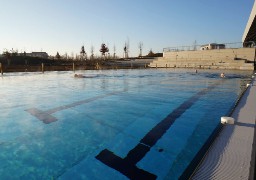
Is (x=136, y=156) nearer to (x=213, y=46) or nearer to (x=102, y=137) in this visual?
(x=102, y=137)

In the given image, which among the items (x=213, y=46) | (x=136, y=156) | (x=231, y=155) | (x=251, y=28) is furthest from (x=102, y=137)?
(x=213, y=46)

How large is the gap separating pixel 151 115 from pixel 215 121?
5.91 ft

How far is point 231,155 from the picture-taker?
2.76 m

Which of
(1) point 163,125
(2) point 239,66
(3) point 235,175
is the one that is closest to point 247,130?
(3) point 235,175

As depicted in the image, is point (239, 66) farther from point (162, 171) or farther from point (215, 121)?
point (162, 171)

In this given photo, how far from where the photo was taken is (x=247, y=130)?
3684 millimetres

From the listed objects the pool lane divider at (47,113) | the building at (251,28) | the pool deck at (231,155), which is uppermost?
the building at (251,28)

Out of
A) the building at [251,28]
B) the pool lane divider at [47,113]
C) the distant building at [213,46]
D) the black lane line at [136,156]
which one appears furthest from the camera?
the distant building at [213,46]

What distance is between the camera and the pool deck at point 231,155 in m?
2.31

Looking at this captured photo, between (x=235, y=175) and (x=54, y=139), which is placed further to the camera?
(x=54, y=139)

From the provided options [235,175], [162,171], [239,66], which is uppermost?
[239,66]

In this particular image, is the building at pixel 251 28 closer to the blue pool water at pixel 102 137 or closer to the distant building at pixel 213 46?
the distant building at pixel 213 46

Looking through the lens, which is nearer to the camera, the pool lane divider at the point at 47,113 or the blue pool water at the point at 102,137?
the blue pool water at the point at 102,137

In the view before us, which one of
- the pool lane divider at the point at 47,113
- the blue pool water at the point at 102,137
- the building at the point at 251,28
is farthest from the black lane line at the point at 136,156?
the building at the point at 251,28
